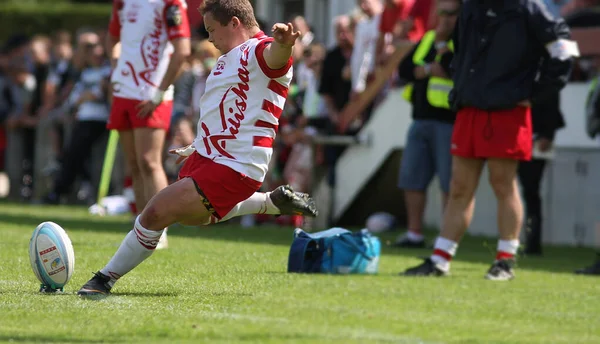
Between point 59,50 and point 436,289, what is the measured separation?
15511 mm

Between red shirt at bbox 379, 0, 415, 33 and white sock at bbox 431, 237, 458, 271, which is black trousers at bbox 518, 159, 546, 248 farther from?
white sock at bbox 431, 237, 458, 271

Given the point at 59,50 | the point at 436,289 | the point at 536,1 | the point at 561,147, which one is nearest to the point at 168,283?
the point at 436,289

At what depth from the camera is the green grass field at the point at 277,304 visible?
19.1 feet

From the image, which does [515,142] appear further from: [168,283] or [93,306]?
[93,306]

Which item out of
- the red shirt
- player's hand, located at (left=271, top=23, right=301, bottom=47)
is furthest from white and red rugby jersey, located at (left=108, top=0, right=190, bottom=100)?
the red shirt

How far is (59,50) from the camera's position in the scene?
73.7ft

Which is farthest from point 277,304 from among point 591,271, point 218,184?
point 591,271

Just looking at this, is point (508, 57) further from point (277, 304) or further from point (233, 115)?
point (277, 304)

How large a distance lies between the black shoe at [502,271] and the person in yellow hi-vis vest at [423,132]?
324 cm

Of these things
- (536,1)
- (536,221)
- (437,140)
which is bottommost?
(536,221)

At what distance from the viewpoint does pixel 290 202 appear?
7945 mm

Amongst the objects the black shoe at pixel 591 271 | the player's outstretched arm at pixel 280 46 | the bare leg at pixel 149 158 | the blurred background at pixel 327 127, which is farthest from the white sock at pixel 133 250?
the blurred background at pixel 327 127

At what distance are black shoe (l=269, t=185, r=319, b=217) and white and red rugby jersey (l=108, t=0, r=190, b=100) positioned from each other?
2.55 metres

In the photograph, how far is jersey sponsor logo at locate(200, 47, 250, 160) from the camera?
7273 mm
